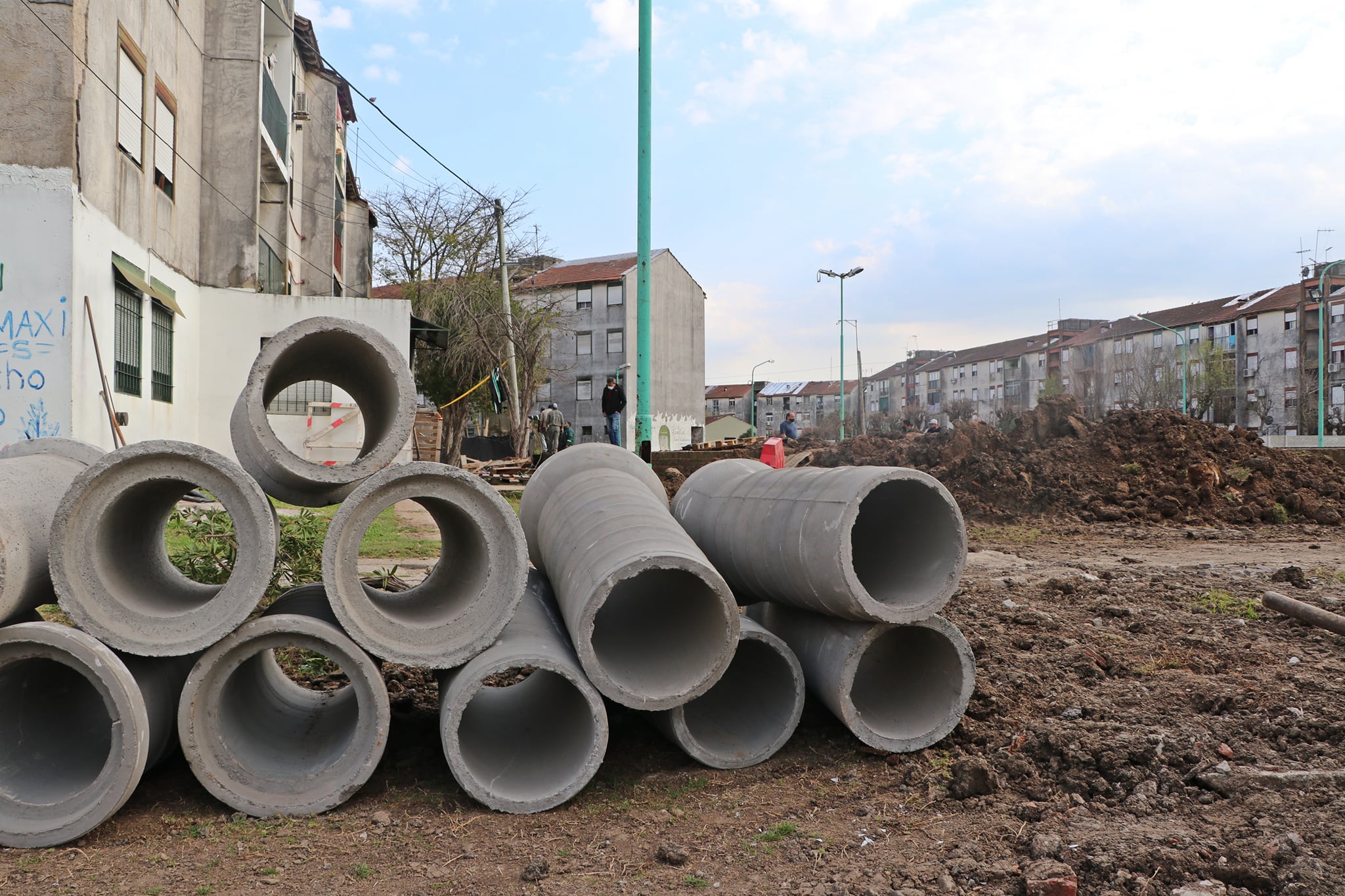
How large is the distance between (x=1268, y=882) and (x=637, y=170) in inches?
416

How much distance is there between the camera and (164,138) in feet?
45.9

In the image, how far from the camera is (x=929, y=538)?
4285mm

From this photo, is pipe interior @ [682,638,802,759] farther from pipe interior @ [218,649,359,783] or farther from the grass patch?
the grass patch

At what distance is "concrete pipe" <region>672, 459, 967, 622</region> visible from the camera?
3.91 metres

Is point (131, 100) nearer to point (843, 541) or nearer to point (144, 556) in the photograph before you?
point (144, 556)

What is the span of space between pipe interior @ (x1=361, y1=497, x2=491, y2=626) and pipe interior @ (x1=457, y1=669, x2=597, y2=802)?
1.60 ft

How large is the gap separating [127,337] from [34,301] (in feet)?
6.79

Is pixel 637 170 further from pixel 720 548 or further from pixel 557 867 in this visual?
pixel 557 867

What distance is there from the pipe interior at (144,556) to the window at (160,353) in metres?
10.3

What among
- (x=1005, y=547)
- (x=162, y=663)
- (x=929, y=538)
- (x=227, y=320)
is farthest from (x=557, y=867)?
(x=227, y=320)

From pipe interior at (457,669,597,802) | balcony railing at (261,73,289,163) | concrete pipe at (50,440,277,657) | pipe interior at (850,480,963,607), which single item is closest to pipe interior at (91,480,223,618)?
concrete pipe at (50,440,277,657)

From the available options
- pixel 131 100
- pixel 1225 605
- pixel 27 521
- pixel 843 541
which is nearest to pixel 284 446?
pixel 27 521

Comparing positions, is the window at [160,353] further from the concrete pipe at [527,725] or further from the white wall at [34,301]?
the concrete pipe at [527,725]

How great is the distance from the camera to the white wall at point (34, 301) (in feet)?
34.1
